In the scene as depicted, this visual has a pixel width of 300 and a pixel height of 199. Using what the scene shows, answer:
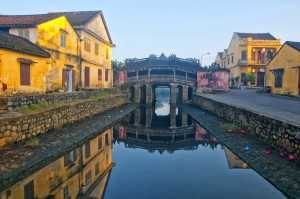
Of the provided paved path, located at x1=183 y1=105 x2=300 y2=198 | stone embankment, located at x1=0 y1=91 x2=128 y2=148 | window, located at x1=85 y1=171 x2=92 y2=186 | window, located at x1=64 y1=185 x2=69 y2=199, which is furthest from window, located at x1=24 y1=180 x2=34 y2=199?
paved path, located at x1=183 y1=105 x2=300 y2=198

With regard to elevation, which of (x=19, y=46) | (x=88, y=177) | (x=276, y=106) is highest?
(x=19, y=46)

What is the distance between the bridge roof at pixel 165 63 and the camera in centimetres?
3450

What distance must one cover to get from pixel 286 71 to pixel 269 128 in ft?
52.9

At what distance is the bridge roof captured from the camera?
34.5m

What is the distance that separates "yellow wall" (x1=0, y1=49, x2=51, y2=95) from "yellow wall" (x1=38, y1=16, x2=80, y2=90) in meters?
1.09

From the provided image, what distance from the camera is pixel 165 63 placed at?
34.8 metres

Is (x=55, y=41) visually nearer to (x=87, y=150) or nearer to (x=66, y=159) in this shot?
(x=87, y=150)

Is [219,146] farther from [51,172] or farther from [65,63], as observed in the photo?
[65,63]

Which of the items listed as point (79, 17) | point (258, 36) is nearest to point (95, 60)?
point (79, 17)

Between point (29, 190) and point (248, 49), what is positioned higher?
point (248, 49)

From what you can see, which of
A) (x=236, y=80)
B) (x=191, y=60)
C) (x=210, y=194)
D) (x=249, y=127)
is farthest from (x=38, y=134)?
(x=236, y=80)

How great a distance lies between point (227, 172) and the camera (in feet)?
26.7

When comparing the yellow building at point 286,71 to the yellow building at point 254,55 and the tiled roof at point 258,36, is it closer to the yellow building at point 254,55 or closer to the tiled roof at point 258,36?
the yellow building at point 254,55

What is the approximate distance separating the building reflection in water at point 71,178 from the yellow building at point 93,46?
14009mm
